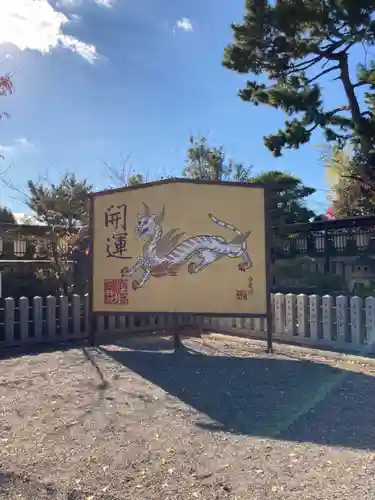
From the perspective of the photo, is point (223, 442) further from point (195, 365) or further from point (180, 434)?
point (195, 365)

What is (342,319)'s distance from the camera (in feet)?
27.7

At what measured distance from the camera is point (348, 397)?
5.59 metres

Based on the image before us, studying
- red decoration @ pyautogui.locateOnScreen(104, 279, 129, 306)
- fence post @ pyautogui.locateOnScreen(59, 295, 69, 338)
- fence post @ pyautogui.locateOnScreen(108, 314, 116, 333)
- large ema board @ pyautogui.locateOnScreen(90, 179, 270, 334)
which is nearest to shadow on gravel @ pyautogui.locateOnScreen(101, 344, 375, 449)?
large ema board @ pyautogui.locateOnScreen(90, 179, 270, 334)

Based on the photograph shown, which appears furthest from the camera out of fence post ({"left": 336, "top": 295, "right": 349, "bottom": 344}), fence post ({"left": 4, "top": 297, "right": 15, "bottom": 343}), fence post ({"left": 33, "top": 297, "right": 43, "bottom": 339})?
fence post ({"left": 33, "top": 297, "right": 43, "bottom": 339})

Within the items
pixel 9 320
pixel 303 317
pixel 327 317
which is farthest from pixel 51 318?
pixel 327 317

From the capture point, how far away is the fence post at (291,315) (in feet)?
30.1

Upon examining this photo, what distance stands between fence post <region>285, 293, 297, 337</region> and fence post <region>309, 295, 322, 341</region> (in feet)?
1.32

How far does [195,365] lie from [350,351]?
2713 mm

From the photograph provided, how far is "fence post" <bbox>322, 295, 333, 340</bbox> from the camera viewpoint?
8625 millimetres

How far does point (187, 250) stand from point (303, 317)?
2.49 m

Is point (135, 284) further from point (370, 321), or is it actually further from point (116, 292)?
point (370, 321)

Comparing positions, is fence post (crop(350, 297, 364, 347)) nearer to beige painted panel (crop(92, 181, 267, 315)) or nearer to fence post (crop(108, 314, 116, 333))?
beige painted panel (crop(92, 181, 267, 315))

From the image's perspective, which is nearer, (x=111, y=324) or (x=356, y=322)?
(x=356, y=322)

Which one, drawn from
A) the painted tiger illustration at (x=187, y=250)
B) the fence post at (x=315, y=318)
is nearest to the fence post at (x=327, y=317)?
the fence post at (x=315, y=318)
